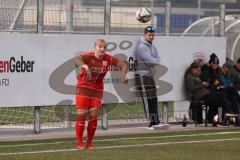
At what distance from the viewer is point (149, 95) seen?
20797mm

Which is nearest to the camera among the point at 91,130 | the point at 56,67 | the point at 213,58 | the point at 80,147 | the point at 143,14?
the point at 80,147

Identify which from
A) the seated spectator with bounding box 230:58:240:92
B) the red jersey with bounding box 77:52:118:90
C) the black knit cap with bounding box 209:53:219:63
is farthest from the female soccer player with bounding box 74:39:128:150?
the seated spectator with bounding box 230:58:240:92

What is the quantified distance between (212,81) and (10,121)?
18.2ft

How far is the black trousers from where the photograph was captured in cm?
2075

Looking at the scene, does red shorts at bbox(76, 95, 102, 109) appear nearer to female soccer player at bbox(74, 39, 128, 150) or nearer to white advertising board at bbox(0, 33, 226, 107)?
female soccer player at bbox(74, 39, 128, 150)

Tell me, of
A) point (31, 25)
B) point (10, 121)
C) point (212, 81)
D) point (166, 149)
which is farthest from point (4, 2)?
point (212, 81)

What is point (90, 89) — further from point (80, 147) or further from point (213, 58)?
point (213, 58)

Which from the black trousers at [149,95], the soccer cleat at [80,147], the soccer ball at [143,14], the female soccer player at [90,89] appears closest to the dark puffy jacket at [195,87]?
the black trousers at [149,95]

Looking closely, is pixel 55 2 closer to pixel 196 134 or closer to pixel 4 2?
pixel 4 2

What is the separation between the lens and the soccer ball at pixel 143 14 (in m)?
20.7

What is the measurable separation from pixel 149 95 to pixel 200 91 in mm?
1702

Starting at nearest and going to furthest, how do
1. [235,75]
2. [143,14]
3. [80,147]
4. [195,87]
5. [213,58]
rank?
[80,147] < [143,14] < [195,87] < [213,58] < [235,75]

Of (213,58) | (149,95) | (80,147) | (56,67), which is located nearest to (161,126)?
(149,95)

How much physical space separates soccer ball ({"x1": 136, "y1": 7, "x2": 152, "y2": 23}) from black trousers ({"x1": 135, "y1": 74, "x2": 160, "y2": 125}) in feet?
4.35
